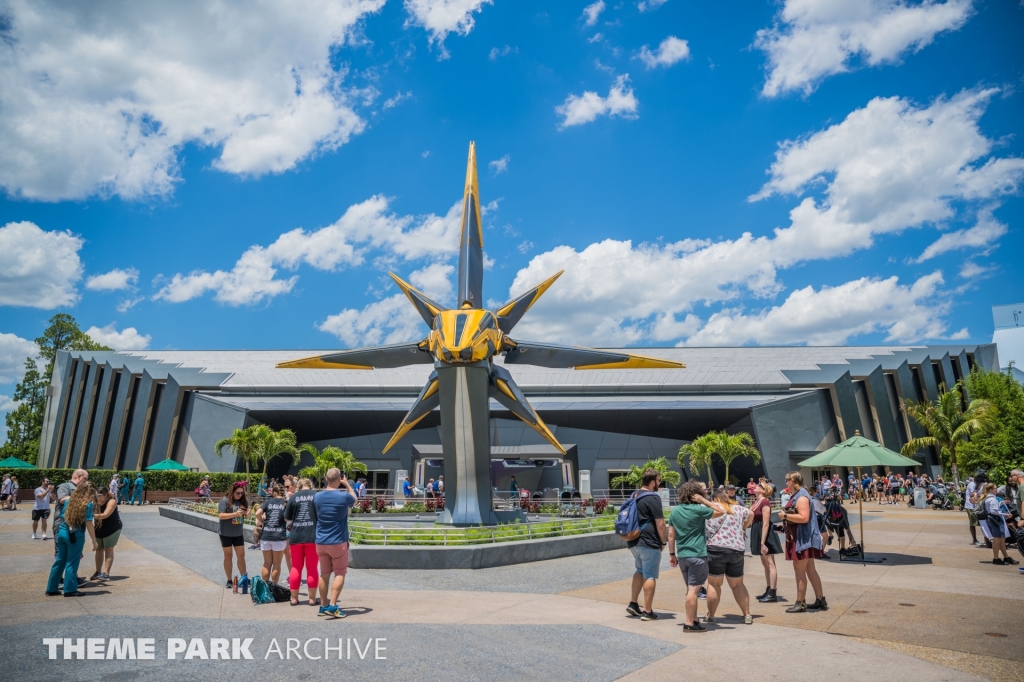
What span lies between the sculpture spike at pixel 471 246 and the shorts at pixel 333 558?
11.7 m

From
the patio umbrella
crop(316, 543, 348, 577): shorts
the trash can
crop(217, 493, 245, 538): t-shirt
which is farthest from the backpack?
the trash can

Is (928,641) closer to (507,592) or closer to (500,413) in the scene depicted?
(507,592)

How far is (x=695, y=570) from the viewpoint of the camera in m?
7.14

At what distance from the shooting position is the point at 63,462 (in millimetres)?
47469

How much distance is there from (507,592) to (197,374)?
38.9 m

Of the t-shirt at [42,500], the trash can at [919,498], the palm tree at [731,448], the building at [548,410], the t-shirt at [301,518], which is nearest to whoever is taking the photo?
the t-shirt at [301,518]

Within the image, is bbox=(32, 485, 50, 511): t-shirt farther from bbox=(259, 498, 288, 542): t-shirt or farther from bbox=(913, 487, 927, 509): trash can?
bbox=(913, 487, 927, 509): trash can

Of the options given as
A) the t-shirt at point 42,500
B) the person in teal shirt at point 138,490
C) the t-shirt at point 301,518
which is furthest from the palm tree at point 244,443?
the t-shirt at point 301,518

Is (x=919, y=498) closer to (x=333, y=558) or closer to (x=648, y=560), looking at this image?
(x=648, y=560)

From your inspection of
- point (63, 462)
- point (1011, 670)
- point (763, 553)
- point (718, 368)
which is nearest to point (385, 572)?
point (763, 553)

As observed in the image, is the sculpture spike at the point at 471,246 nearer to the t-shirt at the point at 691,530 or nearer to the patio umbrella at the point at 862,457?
the patio umbrella at the point at 862,457

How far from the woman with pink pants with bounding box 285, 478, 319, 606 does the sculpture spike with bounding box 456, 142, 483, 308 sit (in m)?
11.2

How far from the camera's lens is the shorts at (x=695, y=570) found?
710cm

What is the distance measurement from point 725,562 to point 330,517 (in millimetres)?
4578
